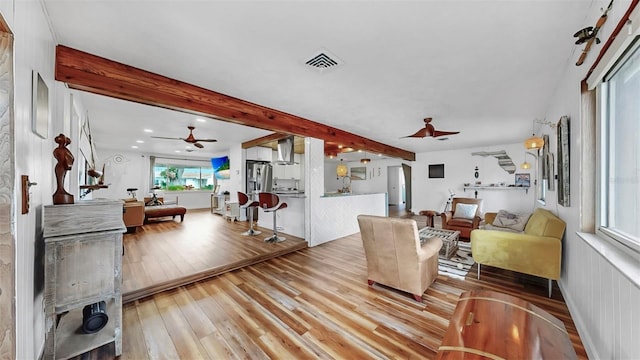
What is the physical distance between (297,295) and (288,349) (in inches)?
31.1

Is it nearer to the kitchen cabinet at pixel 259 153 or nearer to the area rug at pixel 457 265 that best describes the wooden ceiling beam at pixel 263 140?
the kitchen cabinet at pixel 259 153

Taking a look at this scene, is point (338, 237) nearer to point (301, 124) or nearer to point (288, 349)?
point (301, 124)

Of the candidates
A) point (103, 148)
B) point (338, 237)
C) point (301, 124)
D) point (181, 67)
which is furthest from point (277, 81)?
point (103, 148)

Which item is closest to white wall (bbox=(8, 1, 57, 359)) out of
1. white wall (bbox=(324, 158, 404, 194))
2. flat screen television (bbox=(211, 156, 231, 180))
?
flat screen television (bbox=(211, 156, 231, 180))

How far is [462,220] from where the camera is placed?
477cm

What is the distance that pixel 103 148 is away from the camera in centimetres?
752

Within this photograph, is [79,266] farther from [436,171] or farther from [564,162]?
[436,171]

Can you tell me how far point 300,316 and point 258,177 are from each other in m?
5.00

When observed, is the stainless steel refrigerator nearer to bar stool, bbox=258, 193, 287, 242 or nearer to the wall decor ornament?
bar stool, bbox=258, 193, 287, 242

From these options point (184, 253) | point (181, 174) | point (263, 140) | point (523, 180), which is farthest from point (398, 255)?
point (181, 174)

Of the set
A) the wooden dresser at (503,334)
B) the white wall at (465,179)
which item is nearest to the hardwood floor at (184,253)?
the wooden dresser at (503,334)

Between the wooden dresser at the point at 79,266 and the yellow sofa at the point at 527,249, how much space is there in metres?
3.67

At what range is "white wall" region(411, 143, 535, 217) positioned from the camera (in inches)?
255

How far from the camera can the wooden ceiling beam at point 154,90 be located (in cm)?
199
